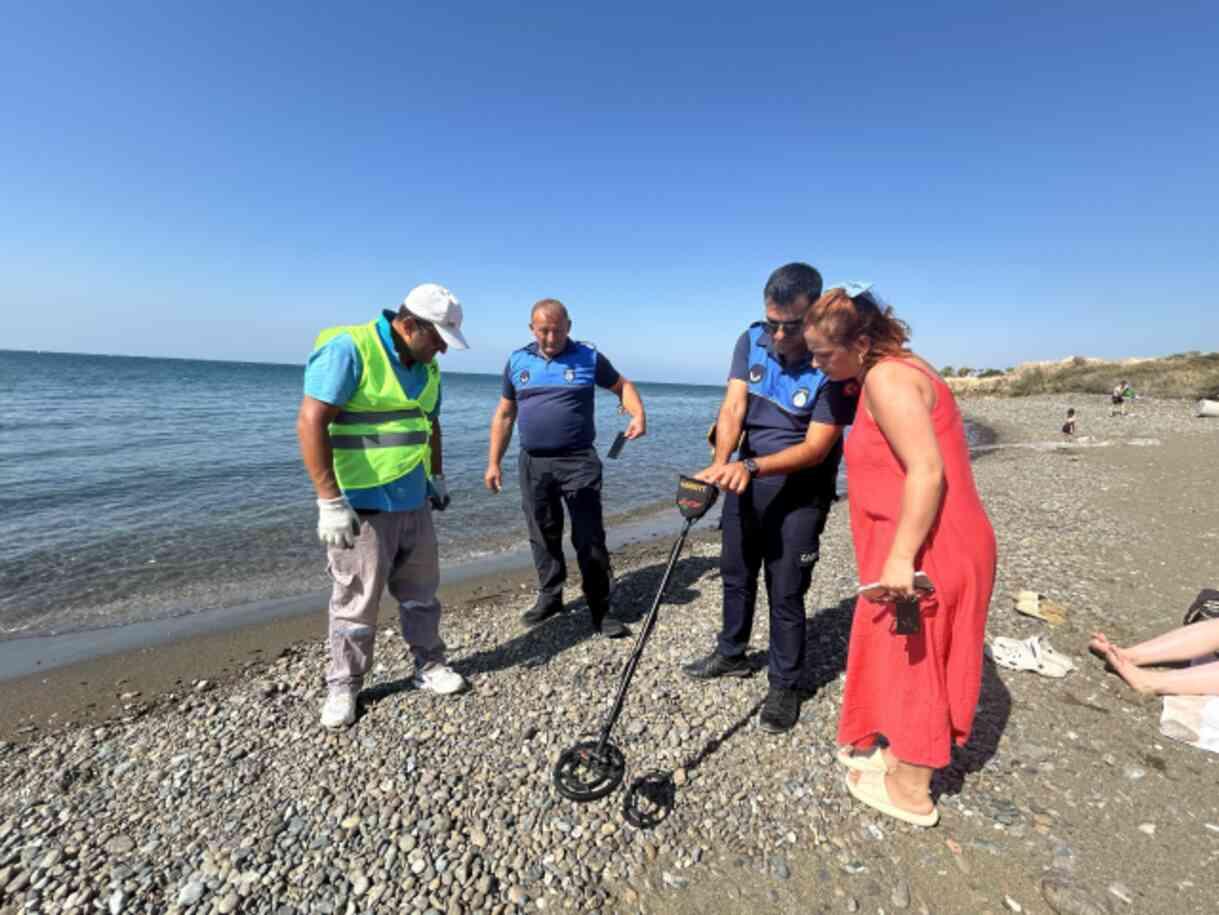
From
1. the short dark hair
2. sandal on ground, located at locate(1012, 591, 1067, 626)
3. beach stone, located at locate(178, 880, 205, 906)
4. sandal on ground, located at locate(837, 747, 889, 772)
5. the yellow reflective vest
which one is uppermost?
the short dark hair

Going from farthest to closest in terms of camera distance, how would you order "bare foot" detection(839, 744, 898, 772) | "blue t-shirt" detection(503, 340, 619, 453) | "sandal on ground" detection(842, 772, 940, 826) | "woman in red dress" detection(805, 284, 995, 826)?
"blue t-shirt" detection(503, 340, 619, 453) → "bare foot" detection(839, 744, 898, 772) → "sandal on ground" detection(842, 772, 940, 826) → "woman in red dress" detection(805, 284, 995, 826)

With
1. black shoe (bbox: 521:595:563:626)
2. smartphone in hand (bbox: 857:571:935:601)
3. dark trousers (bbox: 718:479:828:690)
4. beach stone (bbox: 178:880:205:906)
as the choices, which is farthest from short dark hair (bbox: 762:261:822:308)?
beach stone (bbox: 178:880:205:906)

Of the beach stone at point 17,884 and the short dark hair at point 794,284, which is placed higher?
the short dark hair at point 794,284

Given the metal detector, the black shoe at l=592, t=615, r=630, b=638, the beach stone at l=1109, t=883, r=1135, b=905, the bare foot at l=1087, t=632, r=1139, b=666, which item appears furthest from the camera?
the black shoe at l=592, t=615, r=630, b=638

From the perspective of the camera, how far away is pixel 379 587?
12.1ft

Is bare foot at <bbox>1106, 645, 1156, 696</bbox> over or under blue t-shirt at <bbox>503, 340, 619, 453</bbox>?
under

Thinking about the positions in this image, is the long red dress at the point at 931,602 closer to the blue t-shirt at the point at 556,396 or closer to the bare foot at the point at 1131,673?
the bare foot at the point at 1131,673

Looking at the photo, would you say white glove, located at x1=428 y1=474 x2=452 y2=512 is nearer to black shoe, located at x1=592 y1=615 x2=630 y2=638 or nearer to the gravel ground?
the gravel ground

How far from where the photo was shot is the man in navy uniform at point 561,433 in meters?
4.88

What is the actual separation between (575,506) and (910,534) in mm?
3091

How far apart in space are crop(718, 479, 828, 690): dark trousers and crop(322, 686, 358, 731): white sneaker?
2.79 meters

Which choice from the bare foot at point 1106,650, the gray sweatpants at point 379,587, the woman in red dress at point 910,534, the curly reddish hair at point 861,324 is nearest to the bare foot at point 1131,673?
the bare foot at point 1106,650

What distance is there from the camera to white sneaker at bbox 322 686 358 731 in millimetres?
3688

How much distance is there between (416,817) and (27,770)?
2.84 metres
